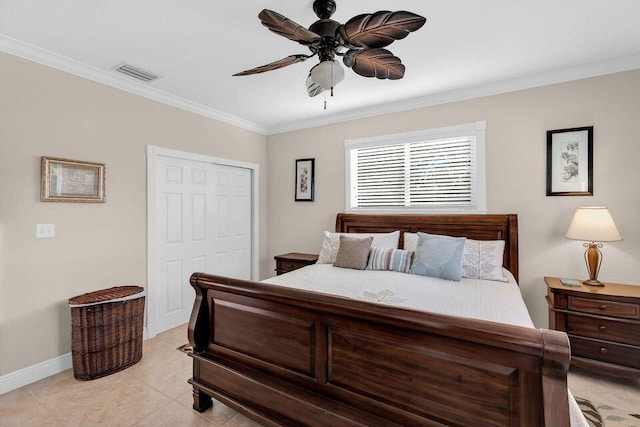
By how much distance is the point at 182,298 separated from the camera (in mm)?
3551

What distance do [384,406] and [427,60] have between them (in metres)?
Result: 2.59

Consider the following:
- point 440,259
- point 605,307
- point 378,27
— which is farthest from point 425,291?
point 378,27

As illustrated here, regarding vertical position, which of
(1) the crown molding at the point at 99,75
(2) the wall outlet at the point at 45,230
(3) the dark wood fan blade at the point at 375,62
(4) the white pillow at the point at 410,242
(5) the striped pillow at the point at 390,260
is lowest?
(5) the striped pillow at the point at 390,260

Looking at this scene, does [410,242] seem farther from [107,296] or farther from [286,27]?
[107,296]

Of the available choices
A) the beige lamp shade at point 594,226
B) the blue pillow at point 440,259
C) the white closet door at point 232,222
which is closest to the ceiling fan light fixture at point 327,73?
the blue pillow at point 440,259

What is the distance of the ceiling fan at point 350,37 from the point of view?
1472mm

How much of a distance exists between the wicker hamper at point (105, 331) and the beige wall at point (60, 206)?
0.26 m

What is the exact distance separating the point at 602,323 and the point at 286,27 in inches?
121

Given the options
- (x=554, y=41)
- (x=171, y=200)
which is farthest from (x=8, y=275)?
(x=554, y=41)

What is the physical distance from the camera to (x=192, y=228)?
3637 millimetres

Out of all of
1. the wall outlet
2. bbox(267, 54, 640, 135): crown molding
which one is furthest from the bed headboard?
the wall outlet

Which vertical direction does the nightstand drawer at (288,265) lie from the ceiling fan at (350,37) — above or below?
below

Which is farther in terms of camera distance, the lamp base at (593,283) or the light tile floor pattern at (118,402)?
the lamp base at (593,283)

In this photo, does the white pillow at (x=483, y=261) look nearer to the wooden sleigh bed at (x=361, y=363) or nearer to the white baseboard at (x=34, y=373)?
the wooden sleigh bed at (x=361, y=363)
